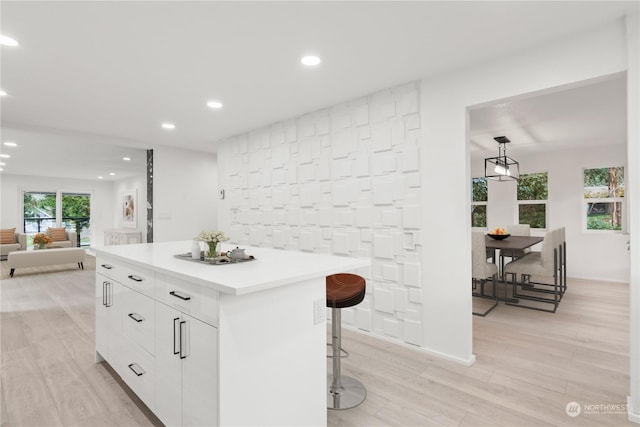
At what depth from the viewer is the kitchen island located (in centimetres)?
129

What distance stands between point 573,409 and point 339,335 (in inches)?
56.3

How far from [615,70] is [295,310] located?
2.32 metres

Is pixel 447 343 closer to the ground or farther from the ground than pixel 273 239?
closer to the ground

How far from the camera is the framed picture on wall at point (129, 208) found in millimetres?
9602

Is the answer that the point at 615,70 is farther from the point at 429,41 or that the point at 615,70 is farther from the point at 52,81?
the point at 52,81

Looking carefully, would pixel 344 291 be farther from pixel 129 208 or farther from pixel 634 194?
pixel 129 208

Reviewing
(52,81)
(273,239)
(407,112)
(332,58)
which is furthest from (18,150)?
(407,112)

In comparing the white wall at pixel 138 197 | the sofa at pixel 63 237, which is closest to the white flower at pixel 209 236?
the white wall at pixel 138 197

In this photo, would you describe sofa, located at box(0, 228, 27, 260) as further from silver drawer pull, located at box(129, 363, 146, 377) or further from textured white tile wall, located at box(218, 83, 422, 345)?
silver drawer pull, located at box(129, 363, 146, 377)

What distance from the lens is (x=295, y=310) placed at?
1.51m

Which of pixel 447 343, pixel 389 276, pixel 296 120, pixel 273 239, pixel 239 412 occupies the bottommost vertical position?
pixel 447 343

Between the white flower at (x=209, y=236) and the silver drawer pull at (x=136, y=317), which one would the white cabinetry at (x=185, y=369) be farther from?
the white flower at (x=209, y=236)

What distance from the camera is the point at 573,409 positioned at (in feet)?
6.31

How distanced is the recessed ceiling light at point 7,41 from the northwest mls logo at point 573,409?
13.6 feet
